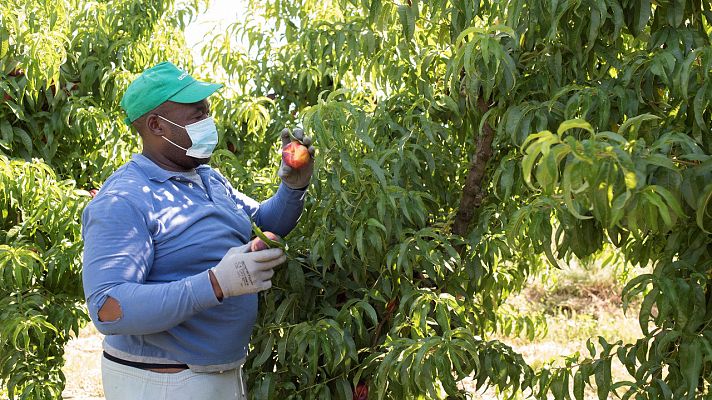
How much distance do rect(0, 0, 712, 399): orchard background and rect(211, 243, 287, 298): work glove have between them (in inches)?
15.0

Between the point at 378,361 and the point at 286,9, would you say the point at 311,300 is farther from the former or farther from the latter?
the point at 286,9

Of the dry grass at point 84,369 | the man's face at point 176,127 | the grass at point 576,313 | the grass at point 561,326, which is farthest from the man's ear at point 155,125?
the grass at point 576,313

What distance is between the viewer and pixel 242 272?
2479 mm

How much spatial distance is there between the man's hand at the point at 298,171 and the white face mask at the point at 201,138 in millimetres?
244

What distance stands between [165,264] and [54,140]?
1.65 meters

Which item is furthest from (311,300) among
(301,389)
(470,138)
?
(470,138)

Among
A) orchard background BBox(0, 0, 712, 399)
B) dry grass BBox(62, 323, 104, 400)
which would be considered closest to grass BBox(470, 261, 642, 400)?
orchard background BBox(0, 0, 712, 399)

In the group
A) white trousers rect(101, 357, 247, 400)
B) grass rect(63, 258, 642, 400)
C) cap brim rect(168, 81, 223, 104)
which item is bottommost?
grass rect(63, 258, 642, 400)

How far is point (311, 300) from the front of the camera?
10.4 ft

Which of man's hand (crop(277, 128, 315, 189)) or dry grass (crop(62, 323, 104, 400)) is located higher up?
man's hand (crop(277, 128, 315, 189))

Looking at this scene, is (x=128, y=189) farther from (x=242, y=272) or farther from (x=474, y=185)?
(x=474, y=185)

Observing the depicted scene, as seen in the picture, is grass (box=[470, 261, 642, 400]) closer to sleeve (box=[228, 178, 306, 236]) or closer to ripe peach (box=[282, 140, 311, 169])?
sleeve (box=[228, 178, 306, 236])

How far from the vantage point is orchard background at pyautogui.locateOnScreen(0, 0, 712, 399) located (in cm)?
242

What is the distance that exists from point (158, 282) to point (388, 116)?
0.96m
